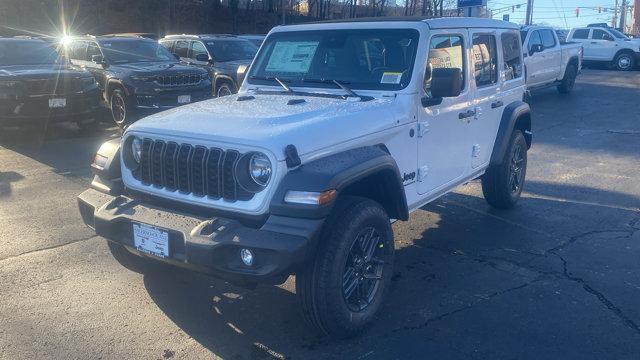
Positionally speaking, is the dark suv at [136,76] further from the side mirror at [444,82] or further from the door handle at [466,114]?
the side mirror at [444,82]

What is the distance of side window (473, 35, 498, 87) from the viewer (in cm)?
566

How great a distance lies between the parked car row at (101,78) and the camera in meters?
10.4

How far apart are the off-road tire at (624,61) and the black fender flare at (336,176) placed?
86.4 feet

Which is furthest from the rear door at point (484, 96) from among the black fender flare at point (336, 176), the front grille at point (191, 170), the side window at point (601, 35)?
the side window at point (601, 35)

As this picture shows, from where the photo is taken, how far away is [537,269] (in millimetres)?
5055

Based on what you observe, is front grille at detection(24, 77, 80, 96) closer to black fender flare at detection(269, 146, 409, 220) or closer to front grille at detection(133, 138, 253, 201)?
front grille at detection(133, 138, 253, 201)

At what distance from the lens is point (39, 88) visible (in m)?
10.4

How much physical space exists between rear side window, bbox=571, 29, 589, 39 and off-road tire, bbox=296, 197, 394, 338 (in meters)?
26.6

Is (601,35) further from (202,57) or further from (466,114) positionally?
(466,114)

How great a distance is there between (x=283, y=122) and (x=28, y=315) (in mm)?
2207

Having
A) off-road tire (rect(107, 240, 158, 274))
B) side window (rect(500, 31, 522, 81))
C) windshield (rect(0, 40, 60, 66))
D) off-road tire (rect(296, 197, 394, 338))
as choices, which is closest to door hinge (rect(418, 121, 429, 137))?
off-road tire (rect(296, 197, 394, 338))

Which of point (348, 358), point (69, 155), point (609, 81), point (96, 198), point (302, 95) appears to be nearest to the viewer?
point (348, 358)

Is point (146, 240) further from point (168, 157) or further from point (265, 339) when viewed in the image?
point (265, 339)

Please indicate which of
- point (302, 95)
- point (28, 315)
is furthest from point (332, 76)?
point (28, 315)
